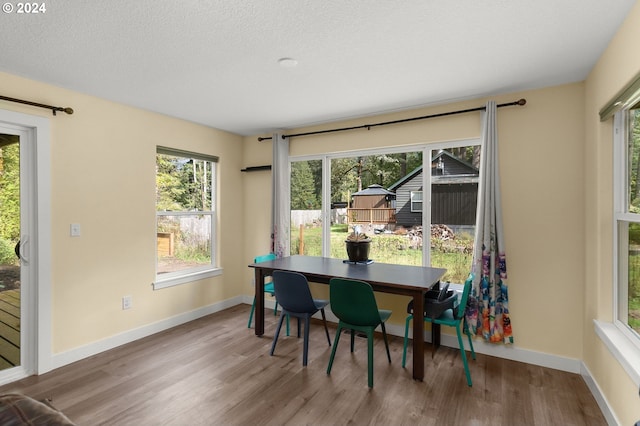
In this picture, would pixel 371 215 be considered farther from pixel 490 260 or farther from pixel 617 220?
pixel 617 220

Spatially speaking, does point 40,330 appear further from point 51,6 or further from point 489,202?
point 489,202

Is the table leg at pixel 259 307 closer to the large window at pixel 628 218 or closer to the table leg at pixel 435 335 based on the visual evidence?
the table leg at pixel 435 335

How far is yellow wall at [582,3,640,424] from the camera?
5.91 feet

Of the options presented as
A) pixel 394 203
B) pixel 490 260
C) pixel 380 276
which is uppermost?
pixel 394 203

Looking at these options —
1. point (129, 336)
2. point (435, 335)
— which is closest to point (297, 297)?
point (435, 335)

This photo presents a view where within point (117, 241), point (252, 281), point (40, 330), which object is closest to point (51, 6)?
point (117, 241)

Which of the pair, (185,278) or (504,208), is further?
(185,278)

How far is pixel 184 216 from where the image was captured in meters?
4.06

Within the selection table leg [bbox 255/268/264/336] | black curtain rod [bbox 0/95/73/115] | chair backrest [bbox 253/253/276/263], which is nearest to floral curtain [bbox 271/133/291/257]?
chair backrest [bbox 253/253/276/263]

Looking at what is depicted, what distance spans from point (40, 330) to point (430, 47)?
3.70 meters

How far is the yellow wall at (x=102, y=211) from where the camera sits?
2.82m

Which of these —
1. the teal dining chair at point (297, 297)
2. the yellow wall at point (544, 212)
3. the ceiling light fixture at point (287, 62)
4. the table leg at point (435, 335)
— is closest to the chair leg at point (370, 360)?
the teal dining chair at point (297, 297)

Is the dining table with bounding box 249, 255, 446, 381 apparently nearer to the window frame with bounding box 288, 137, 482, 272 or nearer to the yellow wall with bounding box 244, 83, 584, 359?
the window frame with bounding box 288, 137, 482, 272

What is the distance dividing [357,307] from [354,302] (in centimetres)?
4
